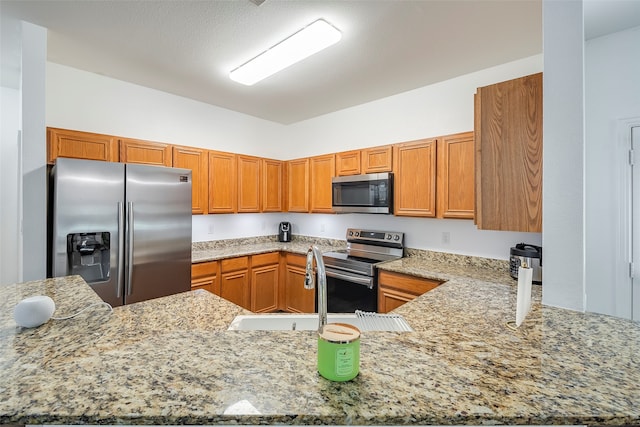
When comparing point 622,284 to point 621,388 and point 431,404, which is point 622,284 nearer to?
point 621,388

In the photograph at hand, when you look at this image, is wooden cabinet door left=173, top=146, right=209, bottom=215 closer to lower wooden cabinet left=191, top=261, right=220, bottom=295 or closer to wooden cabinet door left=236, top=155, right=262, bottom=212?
wooden cabinet door left=236, top=155, right=262, bottom=212

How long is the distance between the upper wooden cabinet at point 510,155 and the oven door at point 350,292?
1182 millimetres

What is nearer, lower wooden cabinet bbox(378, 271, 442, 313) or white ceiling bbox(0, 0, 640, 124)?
white ceiling bbox(0, 0, 640, 124)

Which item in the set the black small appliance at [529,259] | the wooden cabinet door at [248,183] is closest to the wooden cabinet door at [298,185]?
the wooden cabinet door at [248,183]

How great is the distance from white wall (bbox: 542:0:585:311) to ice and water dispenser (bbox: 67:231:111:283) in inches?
114

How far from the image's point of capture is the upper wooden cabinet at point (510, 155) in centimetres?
180

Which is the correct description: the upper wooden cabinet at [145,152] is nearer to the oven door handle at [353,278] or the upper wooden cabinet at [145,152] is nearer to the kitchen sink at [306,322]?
the oven door handle at [353,278]

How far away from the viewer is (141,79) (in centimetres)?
296

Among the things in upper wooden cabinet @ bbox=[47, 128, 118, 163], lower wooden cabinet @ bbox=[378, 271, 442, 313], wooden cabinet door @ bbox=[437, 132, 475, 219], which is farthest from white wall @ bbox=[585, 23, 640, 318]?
upper wooden cabinet @ bbox=[47, 128, 118, 163]

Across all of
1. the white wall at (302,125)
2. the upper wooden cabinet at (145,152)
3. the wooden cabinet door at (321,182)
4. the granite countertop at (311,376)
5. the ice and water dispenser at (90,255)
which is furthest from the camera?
the wooden cabinet door at (321,182)

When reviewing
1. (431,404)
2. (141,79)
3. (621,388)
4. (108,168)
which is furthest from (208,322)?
(141,79)

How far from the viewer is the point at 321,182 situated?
3.75 m

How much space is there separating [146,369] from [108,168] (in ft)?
7.01

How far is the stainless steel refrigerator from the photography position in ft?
6.95
